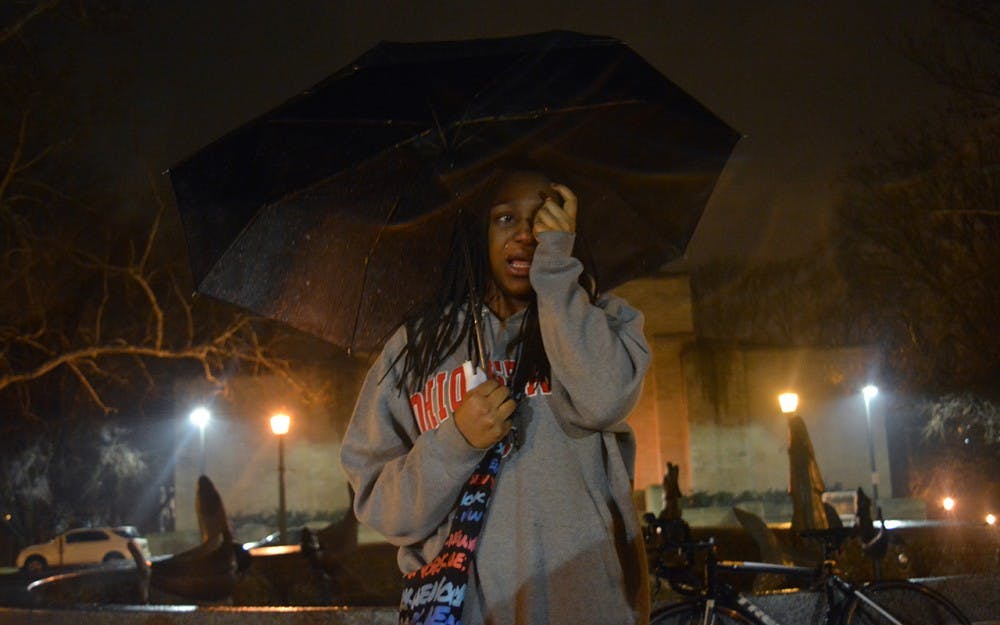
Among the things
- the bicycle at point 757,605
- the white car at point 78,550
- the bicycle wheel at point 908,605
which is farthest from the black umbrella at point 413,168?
the white car at point 78,550

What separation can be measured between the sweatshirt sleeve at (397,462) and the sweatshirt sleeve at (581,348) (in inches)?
11.2

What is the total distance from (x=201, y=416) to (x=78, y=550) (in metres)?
6.67

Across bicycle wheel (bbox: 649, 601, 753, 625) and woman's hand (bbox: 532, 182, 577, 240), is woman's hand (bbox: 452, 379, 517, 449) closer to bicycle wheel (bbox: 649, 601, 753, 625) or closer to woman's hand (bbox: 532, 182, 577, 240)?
woman's hand (bbox: 532, 182, 577, 240)

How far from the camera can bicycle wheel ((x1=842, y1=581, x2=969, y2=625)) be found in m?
6.01

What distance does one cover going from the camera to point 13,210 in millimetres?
18969

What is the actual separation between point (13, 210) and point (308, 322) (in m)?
18.1

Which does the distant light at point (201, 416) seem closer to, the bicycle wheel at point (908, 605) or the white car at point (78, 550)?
the white car at point (78, 550)

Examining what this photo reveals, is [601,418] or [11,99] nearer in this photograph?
[601,418]

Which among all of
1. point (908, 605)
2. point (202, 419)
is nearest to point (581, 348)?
point (908, 605)

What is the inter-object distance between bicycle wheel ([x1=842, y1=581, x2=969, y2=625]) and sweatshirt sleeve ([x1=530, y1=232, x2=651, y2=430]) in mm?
4438

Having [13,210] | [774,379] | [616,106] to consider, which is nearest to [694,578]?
[616,106]

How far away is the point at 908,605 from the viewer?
646cm

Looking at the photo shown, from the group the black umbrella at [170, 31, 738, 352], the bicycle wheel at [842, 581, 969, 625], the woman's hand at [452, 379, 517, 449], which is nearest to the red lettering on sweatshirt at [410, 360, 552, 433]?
the woman's hand at [452, 379, 517, 449]

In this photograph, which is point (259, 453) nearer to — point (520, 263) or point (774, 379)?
point (774, 379)
